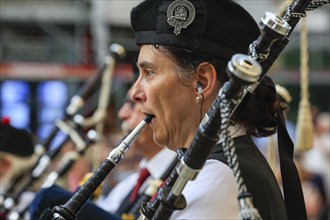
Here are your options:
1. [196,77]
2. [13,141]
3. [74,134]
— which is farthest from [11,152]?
[196,77]

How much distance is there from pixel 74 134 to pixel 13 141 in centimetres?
55

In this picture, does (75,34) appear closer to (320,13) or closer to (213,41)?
(320,13)

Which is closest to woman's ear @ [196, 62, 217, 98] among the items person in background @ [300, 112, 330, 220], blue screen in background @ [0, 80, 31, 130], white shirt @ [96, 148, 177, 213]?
white shirt @ [96, 148, 177, 213]

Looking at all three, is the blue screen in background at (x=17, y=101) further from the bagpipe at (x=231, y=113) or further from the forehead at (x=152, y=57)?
the bagpipe at (x=231, y=113)

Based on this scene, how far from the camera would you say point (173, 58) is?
2.35m

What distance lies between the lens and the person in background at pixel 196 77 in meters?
2.20

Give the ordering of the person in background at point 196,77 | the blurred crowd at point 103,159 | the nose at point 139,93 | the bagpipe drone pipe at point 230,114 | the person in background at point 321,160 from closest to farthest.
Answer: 1. the bagpipe drone pipe at point 230,114
2. the person in background at point 196,77
3. the nose at point 139,93
4. the blurred crowd at point 103,159
5. the person in background at point 321,160

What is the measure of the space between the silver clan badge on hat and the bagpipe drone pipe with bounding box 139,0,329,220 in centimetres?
33

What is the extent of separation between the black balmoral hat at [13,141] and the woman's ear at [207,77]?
347 cm

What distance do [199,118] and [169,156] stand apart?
6.98 ft

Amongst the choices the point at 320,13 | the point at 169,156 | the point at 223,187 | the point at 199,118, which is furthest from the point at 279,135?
the point at 320,13

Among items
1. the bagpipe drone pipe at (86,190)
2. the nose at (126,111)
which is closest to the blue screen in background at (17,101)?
the nose at (126,111)

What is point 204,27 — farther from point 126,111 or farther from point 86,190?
point 126,111

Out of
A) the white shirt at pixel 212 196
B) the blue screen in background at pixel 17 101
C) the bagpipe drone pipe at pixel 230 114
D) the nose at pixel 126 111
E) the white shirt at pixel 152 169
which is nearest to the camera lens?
the bagpipe drone pipe at pixel 230 114
